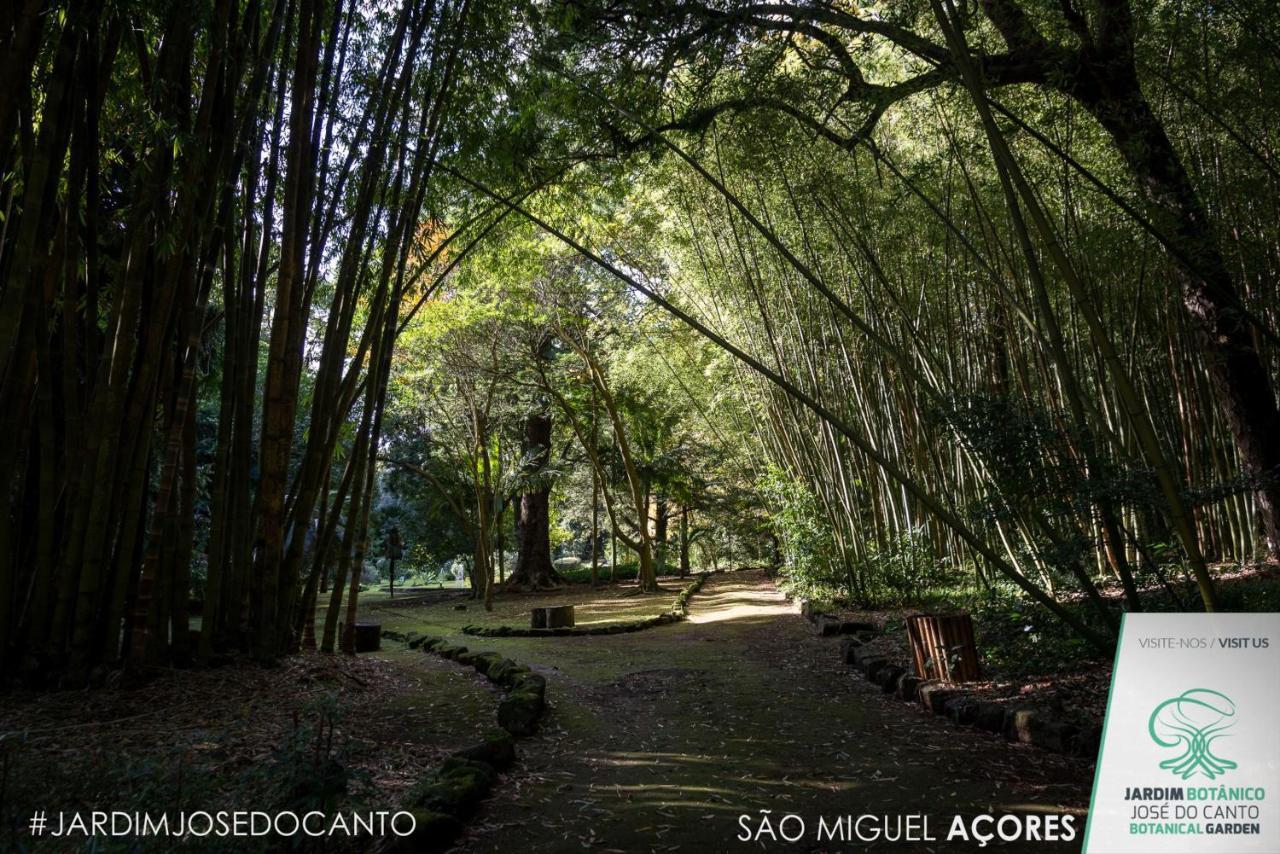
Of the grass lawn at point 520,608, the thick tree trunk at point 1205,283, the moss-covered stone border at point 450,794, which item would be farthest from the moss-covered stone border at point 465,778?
the grass lawn at point 520,608

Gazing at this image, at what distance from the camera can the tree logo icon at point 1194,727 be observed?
59.7 inches

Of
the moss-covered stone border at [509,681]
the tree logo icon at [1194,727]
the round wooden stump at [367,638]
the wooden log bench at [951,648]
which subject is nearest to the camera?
the tree logo icon at [1194,727]

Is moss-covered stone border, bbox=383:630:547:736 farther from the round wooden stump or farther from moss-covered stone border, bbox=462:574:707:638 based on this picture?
moss-covered stone border, bbox=462:574:707:638

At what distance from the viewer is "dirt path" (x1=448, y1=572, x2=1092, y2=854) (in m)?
1.98

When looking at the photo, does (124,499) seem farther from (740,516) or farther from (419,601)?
(740,516)

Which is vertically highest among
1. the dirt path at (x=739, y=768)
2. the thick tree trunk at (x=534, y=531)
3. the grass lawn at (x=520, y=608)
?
the thick tree trunk at (x=534, y=531)

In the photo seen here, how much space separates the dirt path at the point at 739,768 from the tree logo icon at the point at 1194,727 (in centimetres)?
41

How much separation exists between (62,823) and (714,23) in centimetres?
394

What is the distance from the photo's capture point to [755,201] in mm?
5738

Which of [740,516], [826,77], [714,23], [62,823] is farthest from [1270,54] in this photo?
[740,516]

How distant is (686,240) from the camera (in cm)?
667

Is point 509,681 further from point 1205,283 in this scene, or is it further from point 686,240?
point 686,240

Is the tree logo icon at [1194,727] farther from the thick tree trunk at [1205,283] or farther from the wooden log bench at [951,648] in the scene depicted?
the thick tree trunk at [1205,283]

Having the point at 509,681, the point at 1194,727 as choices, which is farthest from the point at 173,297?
the point at 1194,727
